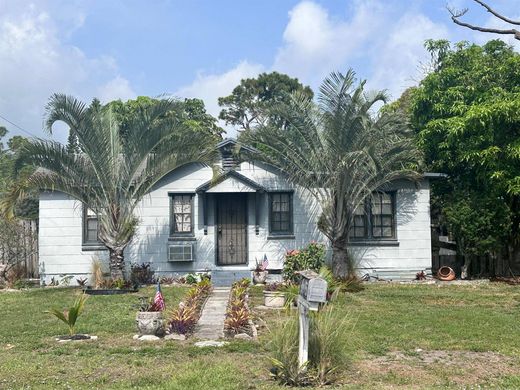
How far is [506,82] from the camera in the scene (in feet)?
57.4

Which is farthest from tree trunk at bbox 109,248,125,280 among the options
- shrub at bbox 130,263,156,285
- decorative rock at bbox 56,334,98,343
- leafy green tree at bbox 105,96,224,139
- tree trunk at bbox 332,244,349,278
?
leafy green tree at bbox 105,96,224,139

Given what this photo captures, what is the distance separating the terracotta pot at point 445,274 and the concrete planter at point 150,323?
10.6 m

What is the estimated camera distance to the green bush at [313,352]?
664 centimetres

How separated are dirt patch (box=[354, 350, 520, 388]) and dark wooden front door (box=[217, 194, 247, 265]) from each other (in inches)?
383

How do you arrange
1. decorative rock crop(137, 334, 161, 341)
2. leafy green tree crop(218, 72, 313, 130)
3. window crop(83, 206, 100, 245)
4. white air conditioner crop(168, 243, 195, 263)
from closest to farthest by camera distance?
decorative rock crop(137, 334, 161, 341) → white air conditioner crop(168, 243, 195, 263) → window crop(83, 206, 100, 245) → leafy green tree crop(218, 72, 313, 130)

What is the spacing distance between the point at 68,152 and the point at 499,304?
35.6ft

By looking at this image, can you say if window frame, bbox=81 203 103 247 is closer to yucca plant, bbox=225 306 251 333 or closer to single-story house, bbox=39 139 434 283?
single-story house, bbox=39 139 434 283

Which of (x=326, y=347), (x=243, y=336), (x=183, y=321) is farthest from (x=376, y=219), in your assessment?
(x=326, y=347)

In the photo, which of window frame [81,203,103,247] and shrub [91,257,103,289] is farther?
window frame [81,203,103,247]

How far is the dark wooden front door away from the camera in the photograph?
17.5m

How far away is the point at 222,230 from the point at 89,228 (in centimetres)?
396

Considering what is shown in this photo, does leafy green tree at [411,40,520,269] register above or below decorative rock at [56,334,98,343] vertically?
above

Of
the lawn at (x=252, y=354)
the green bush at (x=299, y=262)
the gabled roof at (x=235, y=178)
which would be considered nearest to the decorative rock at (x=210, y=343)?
the lawn at (x=252, y=354)

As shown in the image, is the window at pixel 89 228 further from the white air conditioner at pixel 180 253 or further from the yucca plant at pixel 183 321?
the yucca plant at pixel 183 321
